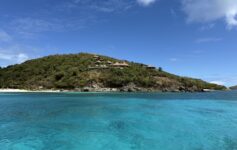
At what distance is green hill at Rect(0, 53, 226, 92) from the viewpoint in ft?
423

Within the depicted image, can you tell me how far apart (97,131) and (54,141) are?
497cm

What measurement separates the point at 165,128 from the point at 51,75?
120863 mm

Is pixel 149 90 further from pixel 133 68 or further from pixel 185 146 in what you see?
pixel 185 146

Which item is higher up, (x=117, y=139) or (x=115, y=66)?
(x=115, y=66)

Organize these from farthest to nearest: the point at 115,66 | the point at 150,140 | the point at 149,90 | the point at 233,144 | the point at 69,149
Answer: the point at 115,66
the point at 149,90
the point at 150,140
the point at 233,144
the point at 69,149

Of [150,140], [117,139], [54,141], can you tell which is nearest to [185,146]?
[150,140]

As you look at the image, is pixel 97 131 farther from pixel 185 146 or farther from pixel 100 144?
pixel 185 146

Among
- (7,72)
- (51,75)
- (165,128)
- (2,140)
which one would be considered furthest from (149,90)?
(2,140)

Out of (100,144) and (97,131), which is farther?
(97,131)

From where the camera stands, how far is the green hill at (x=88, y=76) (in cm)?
12888

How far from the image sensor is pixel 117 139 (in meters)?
19.8

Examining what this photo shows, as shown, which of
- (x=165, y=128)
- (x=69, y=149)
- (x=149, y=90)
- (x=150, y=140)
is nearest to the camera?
(x=69, y=149)

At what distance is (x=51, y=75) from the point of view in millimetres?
139000

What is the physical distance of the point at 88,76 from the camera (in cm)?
13462
